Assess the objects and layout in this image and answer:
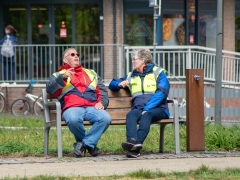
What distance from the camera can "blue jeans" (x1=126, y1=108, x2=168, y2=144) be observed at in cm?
882

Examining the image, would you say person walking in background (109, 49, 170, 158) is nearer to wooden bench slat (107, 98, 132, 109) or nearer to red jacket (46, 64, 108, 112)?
wooden bench slat (107, 98, 132, 109)

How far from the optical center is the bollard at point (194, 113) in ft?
30.1

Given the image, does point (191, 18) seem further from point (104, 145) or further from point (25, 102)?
point (104, 145)

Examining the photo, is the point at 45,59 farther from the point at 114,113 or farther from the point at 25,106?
the point at 114,113

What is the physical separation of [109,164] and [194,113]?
5.22 feet

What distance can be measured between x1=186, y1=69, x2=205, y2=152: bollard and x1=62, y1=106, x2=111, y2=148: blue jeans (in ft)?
3.58

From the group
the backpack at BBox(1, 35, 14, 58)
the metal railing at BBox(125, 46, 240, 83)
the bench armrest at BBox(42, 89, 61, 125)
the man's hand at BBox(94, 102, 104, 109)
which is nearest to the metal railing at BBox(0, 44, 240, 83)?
the metal railing at BBox(125, 46, 240, 83)

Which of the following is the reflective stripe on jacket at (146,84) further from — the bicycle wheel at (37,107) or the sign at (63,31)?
the sign at (63,31)

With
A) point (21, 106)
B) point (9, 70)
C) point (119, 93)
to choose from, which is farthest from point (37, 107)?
point (119, 93)

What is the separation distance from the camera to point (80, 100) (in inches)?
358

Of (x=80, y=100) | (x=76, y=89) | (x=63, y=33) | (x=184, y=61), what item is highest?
(x=63, y=33)

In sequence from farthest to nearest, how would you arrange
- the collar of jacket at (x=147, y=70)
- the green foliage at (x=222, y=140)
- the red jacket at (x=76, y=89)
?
the green foliage at (x=222, y=140)
the collar of jacket at (x=147, y=70)
the red jacket at (x=76, y=89)

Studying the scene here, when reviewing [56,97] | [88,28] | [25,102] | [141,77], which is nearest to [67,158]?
[56,97]

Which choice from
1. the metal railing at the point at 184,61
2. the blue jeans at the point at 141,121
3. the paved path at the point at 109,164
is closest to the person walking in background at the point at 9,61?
the metal railing at the point at 184,61
